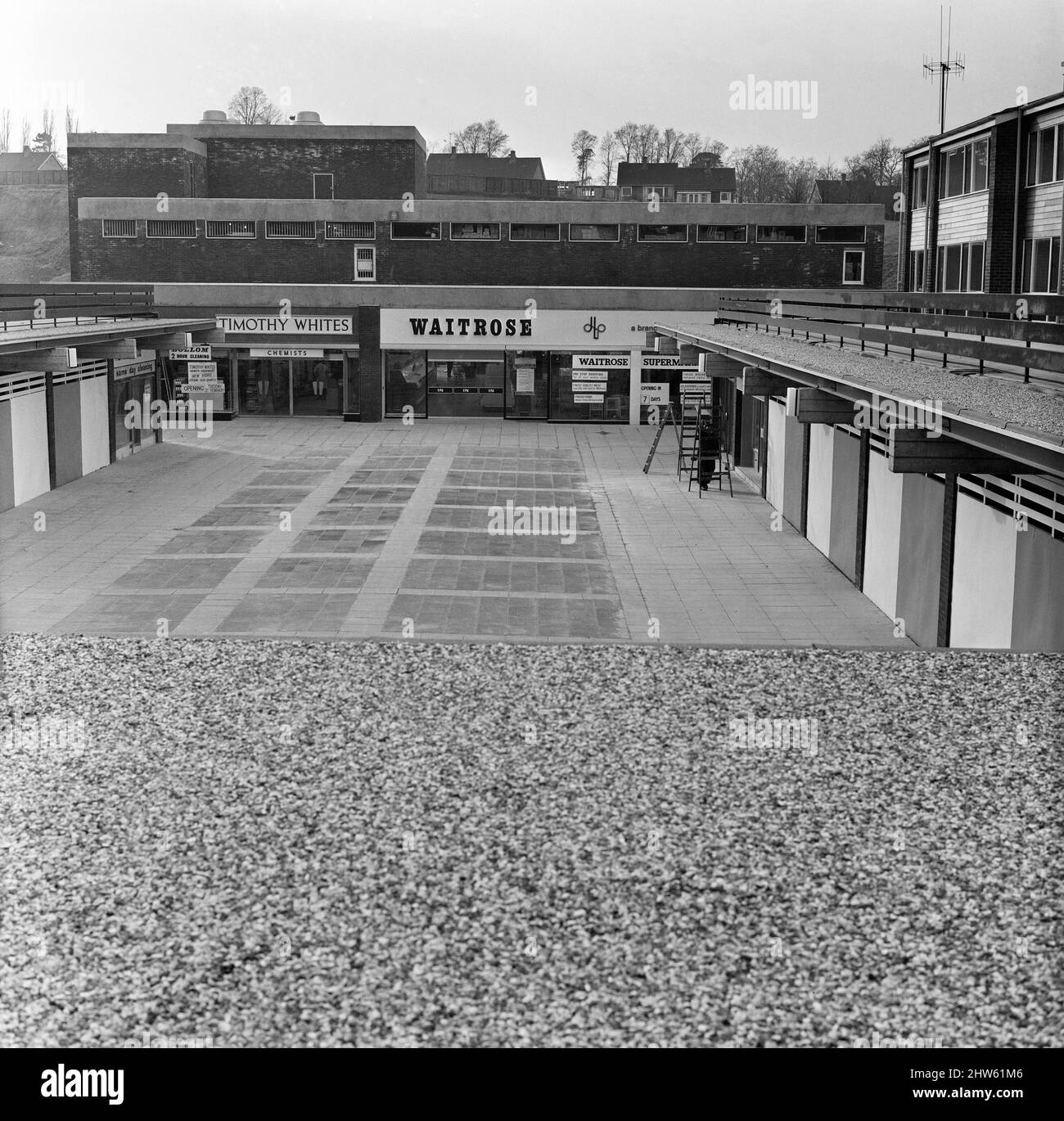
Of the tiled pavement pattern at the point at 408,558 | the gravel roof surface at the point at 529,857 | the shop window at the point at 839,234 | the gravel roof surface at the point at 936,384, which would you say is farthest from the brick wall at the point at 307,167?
the gravel roof surface at the point at 529,857

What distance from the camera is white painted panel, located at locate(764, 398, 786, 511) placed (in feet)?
80.6

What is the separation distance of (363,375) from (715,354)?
14.1 m

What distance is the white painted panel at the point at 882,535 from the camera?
54.8 ft

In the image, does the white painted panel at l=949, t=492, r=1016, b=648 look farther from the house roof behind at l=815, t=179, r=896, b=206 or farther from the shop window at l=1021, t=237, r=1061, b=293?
the house roof behind at l=815, t=179, r=896, b=206

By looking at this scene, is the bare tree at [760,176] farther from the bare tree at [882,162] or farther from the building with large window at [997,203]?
the building with large window at [997,203]

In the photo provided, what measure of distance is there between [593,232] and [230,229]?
10.8 metres

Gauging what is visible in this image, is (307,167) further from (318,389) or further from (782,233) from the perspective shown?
(782,233)

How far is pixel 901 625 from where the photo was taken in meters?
16.2

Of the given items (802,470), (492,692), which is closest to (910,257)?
(802,470)

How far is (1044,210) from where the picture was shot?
98.3 ft

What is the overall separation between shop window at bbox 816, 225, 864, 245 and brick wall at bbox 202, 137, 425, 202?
14394mm

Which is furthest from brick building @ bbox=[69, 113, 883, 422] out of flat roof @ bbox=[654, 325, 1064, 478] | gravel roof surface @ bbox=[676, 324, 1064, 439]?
gravel roof surface @ bbox=[676, 324, 1064, 439]

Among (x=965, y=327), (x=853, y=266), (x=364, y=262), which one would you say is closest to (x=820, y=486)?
(x=965, y=327)
